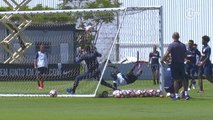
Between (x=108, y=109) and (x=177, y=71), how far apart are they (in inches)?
189

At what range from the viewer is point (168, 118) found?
1711cm

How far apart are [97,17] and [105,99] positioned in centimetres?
610

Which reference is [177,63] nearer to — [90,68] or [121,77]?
[90,68]

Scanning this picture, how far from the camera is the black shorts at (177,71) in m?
24.3

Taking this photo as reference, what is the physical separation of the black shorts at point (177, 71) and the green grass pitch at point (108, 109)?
78 cm

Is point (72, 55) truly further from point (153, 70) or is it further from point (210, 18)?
point (210, 18)

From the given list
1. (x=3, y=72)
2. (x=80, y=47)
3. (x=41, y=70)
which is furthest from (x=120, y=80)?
A: (x=3, y=72)

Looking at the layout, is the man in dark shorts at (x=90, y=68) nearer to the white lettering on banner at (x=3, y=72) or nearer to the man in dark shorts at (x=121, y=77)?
the man in dark shorts at (x=121, y=77)

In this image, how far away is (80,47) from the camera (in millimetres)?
29562

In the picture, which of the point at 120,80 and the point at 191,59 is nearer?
the point at 120,80

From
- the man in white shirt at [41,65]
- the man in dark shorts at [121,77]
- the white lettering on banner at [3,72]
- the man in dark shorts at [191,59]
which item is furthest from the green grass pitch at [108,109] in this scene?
the white lettering on banner at [3,72]

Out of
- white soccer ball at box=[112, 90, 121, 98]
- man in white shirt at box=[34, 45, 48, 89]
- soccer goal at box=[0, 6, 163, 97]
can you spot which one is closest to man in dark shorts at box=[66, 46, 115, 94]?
soccer goal at box=[0, 6, 163, 97]

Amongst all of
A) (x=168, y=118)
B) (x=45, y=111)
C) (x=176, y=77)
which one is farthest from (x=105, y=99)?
(x=168, y=118)

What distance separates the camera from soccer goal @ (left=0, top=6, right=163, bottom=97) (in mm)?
27625
